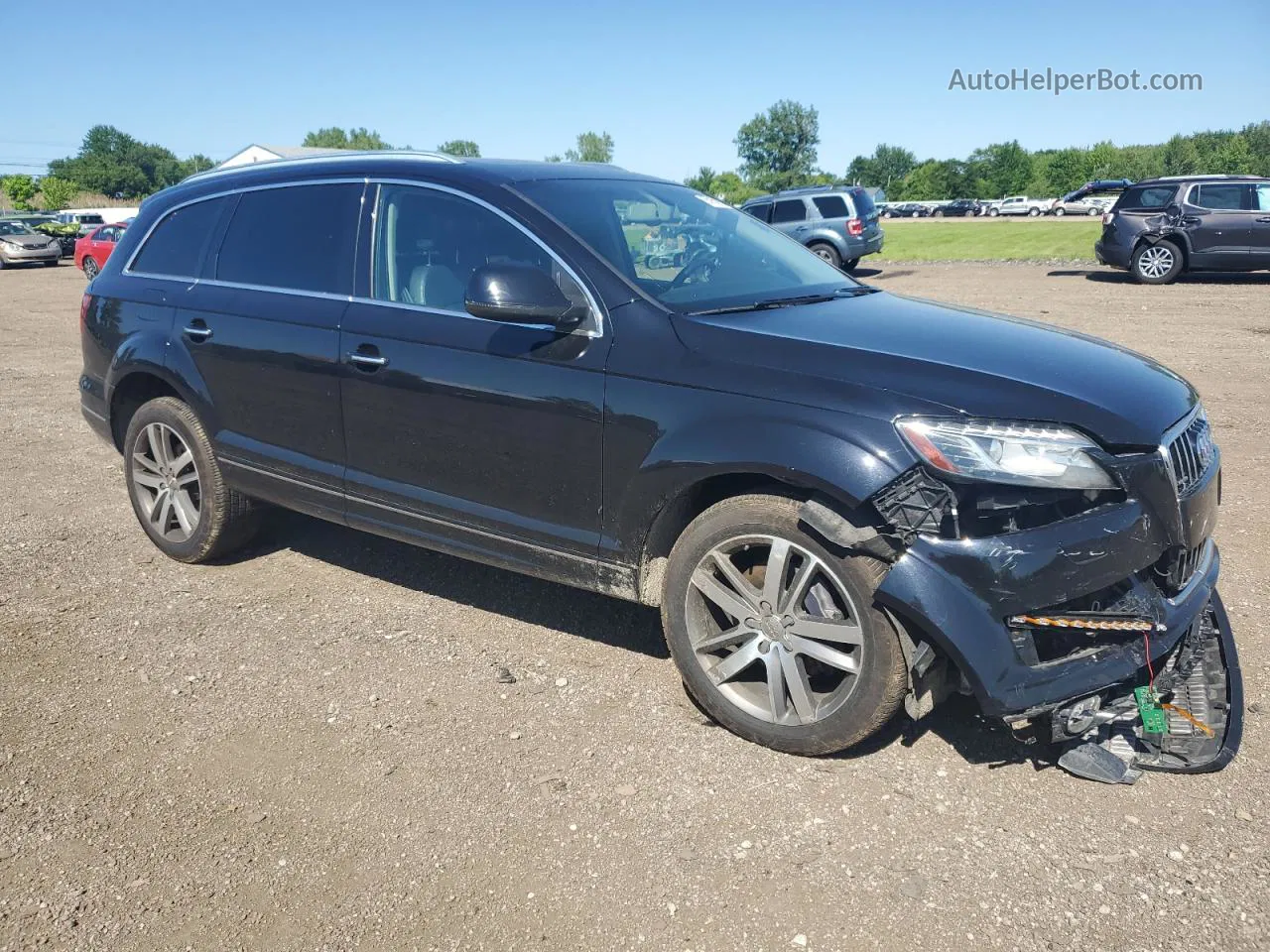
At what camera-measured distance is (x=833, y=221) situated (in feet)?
70.0

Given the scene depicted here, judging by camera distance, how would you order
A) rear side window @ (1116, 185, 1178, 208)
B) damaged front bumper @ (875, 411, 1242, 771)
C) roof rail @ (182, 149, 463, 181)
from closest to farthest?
1. damaged front bumper @ (875, 411, 1242, 771)
2. roof rail @ (182, 149, 463, 181)
3. rear side window @ (1116, 185, 1178, 208)

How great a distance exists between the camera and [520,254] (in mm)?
3729

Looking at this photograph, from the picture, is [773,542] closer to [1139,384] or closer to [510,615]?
[1139,384]

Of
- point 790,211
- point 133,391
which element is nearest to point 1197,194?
point 790,211

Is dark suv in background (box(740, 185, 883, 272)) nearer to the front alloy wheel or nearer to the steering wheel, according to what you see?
the steering wheel

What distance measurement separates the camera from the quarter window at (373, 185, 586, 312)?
379 cm

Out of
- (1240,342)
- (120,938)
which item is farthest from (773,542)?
(1240,342)

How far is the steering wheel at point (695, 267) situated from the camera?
12.1 feet

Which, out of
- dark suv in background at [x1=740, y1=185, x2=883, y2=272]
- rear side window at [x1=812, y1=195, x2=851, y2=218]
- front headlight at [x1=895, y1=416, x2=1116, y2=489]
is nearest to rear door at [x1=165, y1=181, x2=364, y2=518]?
front headlight at [x1=895, y1=416, x2=1116, y2=489]

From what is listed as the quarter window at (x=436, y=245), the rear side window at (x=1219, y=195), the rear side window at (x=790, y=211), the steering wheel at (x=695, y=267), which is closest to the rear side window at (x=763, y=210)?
the rear side window at (x=790, y=211)

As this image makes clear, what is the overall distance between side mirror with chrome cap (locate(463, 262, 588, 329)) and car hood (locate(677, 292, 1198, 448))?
0.41 metres

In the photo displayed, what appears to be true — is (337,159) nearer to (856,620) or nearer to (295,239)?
(295,239)

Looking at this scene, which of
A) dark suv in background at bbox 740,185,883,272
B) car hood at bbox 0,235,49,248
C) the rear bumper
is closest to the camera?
the rear bumper

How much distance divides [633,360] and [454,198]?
114cm
